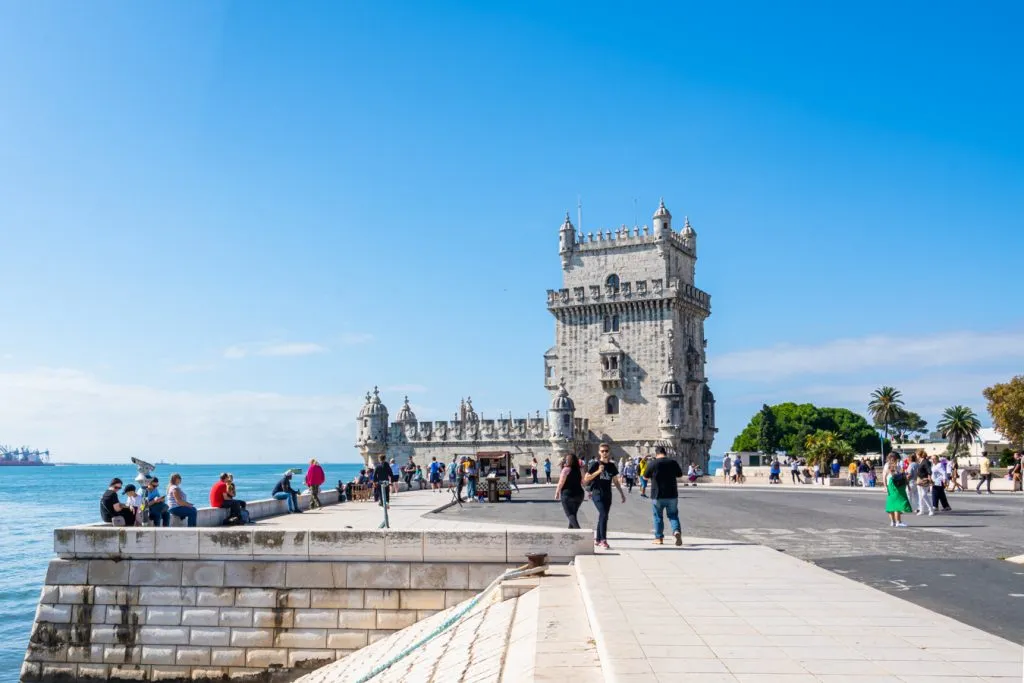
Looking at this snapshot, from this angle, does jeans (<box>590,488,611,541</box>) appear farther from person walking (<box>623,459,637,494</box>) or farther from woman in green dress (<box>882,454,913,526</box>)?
person walking (<box>623,459,637,494</box>)

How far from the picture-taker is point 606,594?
10156 mm

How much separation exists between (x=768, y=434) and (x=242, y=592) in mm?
94529

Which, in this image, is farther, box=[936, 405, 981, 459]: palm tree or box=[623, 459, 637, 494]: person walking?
box=[936, 405, 981, 459]: palm tree

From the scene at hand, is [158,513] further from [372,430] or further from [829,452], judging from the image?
[829,452]

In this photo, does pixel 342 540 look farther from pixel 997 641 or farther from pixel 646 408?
pixel 646 408

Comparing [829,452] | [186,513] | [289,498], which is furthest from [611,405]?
[186,513]

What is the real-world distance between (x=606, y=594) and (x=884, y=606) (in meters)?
2.98

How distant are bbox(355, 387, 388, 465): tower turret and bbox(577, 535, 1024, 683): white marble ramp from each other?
46701 mm

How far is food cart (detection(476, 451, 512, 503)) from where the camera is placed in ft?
104

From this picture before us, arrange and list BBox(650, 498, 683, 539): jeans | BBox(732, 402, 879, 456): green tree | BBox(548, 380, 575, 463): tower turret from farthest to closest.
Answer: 1. BBox(732, 402, 879, 456): green tree
2. BBox(548, 380, 575, 463): tower turret
3. BBox(650, 498, 683, 539): jeans

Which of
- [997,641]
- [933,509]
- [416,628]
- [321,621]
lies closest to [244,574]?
[321,621]

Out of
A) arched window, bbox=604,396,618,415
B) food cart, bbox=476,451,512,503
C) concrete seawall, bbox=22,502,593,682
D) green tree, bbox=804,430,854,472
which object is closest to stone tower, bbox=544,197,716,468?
arched window, bbox=604,396,618,415

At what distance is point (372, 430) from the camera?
5806 cm

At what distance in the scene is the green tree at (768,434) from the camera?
102188mm
